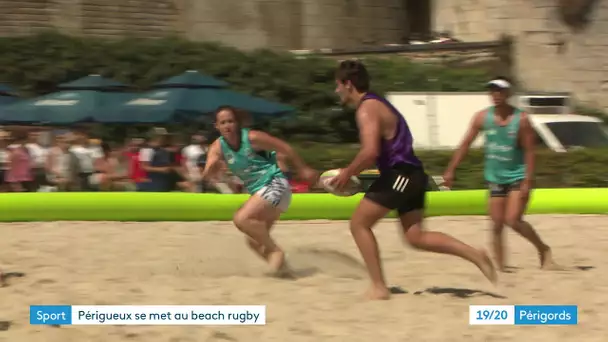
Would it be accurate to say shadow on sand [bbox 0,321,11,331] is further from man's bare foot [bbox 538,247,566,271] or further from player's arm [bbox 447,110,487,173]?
man's bare foot [bbox 538,247,566,271]

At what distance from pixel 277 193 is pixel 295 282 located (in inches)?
25.2

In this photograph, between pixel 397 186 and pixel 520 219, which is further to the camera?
pixel 520 219

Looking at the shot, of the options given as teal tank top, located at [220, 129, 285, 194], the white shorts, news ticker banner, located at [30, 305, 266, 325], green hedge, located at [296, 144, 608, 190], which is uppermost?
teal tank top, located at [220, 129, 285, 194]

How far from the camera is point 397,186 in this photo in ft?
17.9

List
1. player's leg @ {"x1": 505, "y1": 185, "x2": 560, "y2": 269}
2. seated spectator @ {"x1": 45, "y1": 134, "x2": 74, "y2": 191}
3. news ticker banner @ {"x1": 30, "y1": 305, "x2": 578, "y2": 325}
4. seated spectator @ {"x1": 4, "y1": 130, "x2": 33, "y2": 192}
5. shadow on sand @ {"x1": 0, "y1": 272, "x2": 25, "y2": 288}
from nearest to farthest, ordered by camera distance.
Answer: news ticker banner @ {"x1": 30, "y1": 305, "x2": 578, "y2": 325} < shadow on sand @ {"x1": 0, "y1": 272, "x2": 25, "y2": 288} < player's leg @ {"x1": 505, "y1": 185, "x2": 560, "y2": 269} < seated spectator @ {"x1": 45, "y1": 134, "x2": 74, "y2": 191} < seated spectator @ {"x1": 4, "y1": 130, "x2": 33, "y2": 192}

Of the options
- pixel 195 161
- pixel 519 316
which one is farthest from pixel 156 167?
pixel 519 316

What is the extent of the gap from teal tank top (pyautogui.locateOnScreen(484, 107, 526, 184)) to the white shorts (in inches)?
60.1

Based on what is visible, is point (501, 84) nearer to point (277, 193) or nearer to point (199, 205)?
point (277, 193)

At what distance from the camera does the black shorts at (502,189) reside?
6.53m

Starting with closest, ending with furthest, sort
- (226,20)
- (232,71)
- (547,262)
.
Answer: (547,262) < (232,71) < (226,20)

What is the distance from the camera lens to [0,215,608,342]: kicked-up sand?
191 inches

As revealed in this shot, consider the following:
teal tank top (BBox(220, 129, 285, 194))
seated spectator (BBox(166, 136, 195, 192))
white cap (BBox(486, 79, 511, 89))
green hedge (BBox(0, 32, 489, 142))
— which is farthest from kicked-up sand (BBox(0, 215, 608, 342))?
green hedge (BBox(0, 32, 489, 142))

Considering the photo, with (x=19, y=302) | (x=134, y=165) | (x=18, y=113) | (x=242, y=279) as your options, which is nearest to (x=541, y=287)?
(x=242, y=279)

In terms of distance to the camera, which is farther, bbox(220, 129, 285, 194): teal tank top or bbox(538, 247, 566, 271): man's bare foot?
bbox(538, 247, 566, 271): man's bare foot
